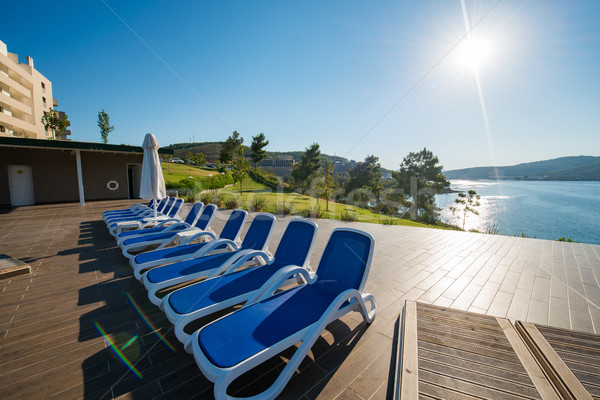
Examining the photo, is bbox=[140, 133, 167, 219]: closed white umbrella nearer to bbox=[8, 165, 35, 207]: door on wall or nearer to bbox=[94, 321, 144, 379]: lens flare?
bbox=[94, 321, 144, 379]: lens flare

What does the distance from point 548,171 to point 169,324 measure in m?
53.8

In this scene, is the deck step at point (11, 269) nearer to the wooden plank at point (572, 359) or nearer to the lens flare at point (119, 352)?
the lens flare at point (119, 352)

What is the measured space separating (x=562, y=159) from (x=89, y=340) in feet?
186

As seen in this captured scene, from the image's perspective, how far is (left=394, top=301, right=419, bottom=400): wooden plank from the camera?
161 cm

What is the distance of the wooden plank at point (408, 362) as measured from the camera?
63.4 inches

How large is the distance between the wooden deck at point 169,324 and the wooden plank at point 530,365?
96 cm

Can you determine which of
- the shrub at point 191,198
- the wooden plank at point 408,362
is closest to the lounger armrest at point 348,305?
the wooden plank at point 408,362

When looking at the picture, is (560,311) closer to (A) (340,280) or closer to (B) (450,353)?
(B) (450,353)

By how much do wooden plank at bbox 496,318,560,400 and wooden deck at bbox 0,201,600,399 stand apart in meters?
0.96

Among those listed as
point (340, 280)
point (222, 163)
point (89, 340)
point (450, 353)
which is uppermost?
point (222, 163)

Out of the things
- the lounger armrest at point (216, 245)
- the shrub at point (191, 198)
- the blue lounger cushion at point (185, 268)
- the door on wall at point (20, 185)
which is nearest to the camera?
the blue lounger cushion at point (185, 268)

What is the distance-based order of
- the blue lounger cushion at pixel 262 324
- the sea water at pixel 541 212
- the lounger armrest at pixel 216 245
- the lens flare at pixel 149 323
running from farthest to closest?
the sea water at pixel 541 212 < the lounger armrest at pixel 216 245 < the lens flare at pixel 149 323 < the blue lounger cushion at pixel 262 324

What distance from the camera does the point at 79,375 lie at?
6.37 ft

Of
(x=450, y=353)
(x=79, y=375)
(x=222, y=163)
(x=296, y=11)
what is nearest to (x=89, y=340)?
(x=79, y=375)
